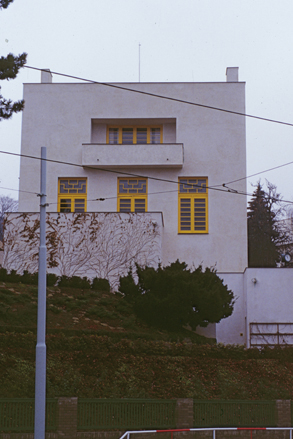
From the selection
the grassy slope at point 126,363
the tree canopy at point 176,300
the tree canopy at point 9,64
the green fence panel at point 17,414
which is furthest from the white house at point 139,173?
the green fence panel at point 17,414

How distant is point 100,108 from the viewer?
117 ft

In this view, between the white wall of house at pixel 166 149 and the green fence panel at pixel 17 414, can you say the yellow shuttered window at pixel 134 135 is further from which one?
the green fence panel at pixel 17 414

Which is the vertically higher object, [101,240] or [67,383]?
[101,240]

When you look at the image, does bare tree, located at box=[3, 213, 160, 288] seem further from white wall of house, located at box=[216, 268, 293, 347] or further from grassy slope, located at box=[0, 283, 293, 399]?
grassy slope, located at box=[0, 283, 293, 399]

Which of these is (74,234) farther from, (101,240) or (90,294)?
(90,294)

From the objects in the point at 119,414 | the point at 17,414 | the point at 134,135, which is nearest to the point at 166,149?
the point at 134,135

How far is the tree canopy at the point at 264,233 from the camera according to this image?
180ft

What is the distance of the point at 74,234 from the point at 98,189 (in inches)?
166

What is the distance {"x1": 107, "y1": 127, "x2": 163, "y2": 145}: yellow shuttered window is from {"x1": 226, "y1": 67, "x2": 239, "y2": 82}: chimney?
5.39 m

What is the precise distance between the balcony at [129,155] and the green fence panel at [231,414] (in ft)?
61.8

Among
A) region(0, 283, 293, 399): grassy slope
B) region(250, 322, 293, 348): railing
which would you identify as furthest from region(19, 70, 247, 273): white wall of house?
region(0, 283, 293, 399): grassy slope

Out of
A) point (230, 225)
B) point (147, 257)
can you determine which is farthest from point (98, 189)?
point (230, 225)

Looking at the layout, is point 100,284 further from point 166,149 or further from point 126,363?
point 126,363

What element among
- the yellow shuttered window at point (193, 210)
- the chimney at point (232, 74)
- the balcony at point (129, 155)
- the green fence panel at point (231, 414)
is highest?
the chimney at point (232, 74)
